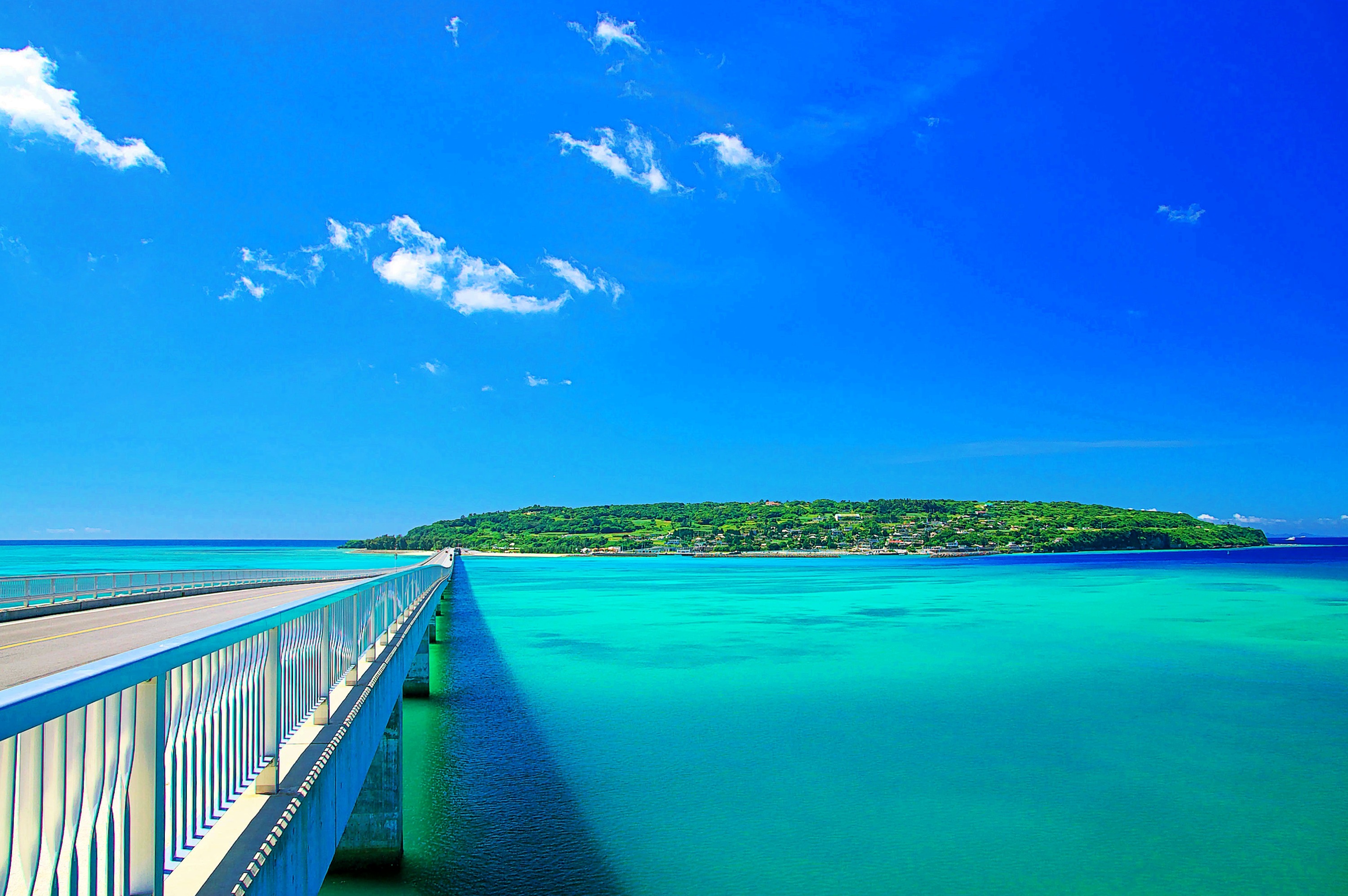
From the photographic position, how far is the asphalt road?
11.8m

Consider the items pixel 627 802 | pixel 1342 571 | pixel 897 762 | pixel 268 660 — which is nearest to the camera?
pixel 268 660

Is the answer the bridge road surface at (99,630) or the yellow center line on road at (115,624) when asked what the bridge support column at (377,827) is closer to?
the bridge road surface at (99,630)

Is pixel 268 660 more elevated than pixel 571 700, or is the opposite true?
pixel 268 660

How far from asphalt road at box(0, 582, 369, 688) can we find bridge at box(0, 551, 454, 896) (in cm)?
111

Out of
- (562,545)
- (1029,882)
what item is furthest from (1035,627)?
(562,545)

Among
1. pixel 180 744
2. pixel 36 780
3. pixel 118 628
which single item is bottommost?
pixel 118 628

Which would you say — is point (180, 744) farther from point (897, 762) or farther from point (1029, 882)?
point (897, 762)

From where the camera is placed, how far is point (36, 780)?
250 cm

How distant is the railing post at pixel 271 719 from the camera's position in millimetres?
4840

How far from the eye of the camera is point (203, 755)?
13.4ft

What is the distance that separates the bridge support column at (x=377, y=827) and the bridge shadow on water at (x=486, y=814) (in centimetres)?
23

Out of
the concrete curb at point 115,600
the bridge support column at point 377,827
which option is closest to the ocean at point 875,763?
the bridge support column at point 377,827

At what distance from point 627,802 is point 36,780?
1387 cm

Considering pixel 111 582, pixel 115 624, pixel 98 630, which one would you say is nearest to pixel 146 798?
pixel 98 630
